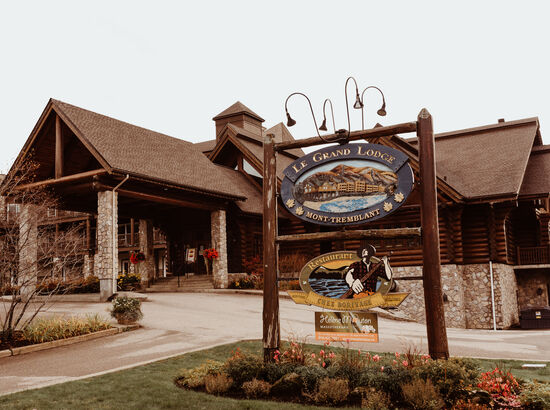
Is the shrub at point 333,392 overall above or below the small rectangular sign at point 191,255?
below

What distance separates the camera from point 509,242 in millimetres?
26062

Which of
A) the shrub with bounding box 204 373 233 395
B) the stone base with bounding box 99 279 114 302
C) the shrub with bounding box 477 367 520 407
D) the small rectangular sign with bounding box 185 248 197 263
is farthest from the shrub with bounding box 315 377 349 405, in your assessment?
the small rectangular sign with bounding box 185 248 197 263

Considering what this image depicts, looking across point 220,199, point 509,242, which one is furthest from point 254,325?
point 509,242

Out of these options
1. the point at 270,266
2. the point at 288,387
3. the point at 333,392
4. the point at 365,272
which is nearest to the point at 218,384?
the point at 288,387

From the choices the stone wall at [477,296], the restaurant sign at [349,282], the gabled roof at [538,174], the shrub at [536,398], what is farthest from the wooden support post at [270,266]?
the gabled roof at [538,174]

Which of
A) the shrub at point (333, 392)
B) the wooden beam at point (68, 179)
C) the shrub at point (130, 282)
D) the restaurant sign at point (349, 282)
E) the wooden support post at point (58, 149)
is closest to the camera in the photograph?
the shrub at point (333, 392)

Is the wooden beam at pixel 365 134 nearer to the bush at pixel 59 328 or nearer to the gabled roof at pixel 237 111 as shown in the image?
the bush at pixel 59 328

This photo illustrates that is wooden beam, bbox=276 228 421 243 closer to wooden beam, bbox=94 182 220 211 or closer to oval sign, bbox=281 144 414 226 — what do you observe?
oval sign, bbox=281 144 414 226

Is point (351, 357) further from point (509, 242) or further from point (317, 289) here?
point (509, 242)

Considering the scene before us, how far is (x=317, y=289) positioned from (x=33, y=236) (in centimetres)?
1713

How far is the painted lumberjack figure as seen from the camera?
26.2ft

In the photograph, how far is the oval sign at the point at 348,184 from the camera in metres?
8.08

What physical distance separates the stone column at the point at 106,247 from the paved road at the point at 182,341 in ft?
3.12

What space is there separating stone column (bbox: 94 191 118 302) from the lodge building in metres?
0.04
